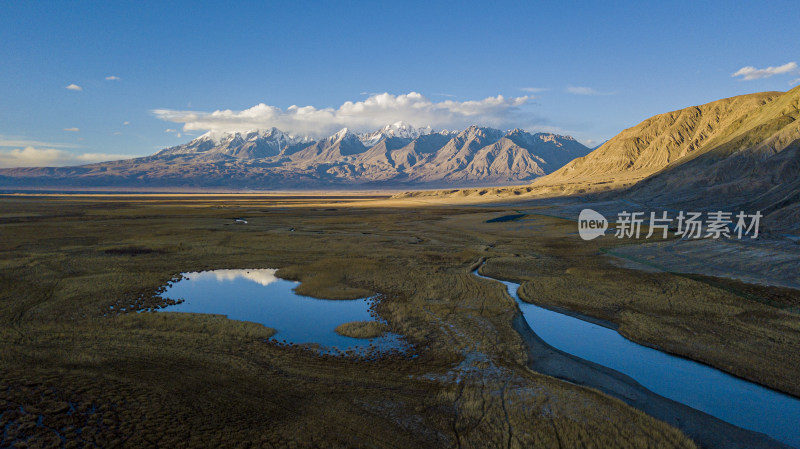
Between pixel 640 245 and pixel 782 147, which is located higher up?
pixel 782 147

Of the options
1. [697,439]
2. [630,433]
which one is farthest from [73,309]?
[697,439]

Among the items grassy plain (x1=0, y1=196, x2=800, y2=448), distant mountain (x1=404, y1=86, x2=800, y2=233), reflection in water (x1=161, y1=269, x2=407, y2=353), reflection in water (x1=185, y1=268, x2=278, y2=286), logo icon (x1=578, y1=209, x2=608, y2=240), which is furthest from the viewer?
distant mountain (x1=404, y1=86, x2=800, y2=233)

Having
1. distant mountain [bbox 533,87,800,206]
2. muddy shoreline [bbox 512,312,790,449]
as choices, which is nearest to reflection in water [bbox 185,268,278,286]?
muddy shoreline [bbox 512,312,790,449]

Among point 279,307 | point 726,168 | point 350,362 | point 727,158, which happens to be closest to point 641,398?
point 350,362

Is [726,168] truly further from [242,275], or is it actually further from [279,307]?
[279,307]

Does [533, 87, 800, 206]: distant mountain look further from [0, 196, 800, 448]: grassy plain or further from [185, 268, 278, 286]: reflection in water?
[185, 268, 278, 286]: reflection in water

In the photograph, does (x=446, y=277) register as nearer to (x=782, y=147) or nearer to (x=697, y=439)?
(x=697, y=439)

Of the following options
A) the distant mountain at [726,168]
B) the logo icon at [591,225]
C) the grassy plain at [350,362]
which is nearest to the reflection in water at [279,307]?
the grassy plain at [350,362]
